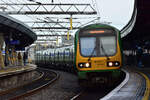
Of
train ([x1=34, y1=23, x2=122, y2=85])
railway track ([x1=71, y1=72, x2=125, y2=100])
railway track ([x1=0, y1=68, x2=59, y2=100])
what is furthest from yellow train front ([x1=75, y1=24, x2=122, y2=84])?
railway track ([x1=0, y1=68, x2=59, y2=100])

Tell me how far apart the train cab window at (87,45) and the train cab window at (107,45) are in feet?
1.11

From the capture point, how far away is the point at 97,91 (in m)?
12.1

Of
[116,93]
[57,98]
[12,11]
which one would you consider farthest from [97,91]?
[12,11]

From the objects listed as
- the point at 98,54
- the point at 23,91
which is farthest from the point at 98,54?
the point at 23,91

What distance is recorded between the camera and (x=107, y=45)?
1162cm

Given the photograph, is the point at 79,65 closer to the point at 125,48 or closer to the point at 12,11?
the point at 12,11

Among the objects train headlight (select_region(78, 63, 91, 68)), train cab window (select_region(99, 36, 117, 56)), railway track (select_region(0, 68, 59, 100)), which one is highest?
train cab window (select_region(99, 36, 117, 56))

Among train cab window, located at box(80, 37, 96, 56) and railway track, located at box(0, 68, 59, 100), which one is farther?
train cab window, located at box(80, 37, 96, 56)

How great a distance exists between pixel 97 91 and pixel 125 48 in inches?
920

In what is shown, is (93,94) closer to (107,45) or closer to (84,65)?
(84,65)

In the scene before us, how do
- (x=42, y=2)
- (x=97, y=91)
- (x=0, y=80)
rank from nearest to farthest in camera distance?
(x=97, y=91)
(x=0, y=80)
(x=42, y=2)

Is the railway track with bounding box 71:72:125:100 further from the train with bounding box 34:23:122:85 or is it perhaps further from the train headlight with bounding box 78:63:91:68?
the train headlight with bounding box 78:63:91:68

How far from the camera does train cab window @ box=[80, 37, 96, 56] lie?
11591mm

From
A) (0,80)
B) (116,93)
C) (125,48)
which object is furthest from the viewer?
(125,48)
